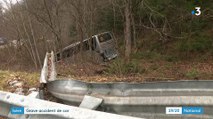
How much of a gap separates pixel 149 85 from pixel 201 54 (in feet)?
44.0

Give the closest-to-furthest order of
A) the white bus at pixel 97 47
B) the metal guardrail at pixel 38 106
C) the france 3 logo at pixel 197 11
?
the metal guardrail at pixel 38 106 → the france 3 logo at pixel 197 11 → the white bus at pixel 97 47

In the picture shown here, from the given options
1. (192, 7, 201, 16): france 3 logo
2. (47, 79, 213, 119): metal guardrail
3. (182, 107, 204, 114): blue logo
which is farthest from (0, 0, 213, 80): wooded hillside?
(182, 107, 204, 114): blue logo

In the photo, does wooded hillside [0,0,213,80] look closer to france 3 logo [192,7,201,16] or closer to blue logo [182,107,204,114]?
france 3 logo [192,7,201,16]

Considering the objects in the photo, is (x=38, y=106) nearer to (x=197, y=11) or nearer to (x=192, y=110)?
(x=192, y=110)

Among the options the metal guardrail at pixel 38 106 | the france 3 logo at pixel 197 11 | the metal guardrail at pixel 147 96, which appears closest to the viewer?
the metal guardrail at pixel 38 106

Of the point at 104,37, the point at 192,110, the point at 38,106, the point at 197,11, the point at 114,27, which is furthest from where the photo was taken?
the point at 114,27

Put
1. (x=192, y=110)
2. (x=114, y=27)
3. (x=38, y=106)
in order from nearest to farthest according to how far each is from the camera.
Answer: (x=192, y=110)
(x=38, y=106)
(x=114, y=27)

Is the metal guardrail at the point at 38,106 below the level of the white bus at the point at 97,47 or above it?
above

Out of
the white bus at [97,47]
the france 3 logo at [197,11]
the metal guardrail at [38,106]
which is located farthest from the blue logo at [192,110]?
the white bus at [97,47]

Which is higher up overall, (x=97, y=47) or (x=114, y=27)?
(x=114, y=27)

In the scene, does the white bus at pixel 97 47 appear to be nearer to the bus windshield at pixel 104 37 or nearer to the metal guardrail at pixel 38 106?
the bus windshield at pixel 104 37

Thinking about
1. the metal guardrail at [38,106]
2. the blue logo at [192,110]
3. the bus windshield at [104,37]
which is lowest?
the bus windshield at [104,37]

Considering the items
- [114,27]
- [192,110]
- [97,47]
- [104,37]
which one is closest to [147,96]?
[192,110]

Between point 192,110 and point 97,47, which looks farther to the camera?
point 97,47
